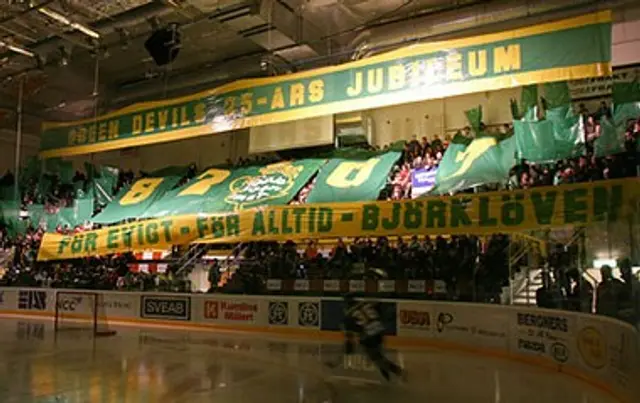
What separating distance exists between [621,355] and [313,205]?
8.64m

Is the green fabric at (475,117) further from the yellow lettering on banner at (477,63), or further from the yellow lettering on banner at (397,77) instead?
the yellow lettering on banner at (477,63)

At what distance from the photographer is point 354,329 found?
952cm

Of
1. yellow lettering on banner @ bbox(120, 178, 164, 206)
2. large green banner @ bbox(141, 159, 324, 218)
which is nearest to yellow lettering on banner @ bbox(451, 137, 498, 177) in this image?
large green banner @ bbox(141, 159, 324, 218)

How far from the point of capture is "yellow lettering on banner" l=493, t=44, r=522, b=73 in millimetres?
9955

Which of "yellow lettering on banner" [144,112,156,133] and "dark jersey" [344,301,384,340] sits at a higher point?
"yellow lettering on banner" [144,112,156,133]

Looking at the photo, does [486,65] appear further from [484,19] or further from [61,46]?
[61,46]

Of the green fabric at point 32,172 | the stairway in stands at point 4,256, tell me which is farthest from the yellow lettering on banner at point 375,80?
the green fabric at point 32,172

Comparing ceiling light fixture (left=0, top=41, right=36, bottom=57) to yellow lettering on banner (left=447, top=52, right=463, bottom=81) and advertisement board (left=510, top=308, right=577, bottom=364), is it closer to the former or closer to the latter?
yellow lettering on banner (left=447, top=52, right=463, bottom=81)

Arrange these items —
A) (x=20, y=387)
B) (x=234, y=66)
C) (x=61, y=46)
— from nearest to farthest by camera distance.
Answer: (x=20, y=387)
(x=61, y=46)
(x=234, y=66)

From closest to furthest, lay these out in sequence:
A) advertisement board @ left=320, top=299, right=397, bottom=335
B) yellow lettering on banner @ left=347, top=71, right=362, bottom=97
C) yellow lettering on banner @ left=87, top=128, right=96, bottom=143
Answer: yellow lettering on banner @ left=347, top=71, right=362, bottom=97, advertisement board @ left=320, top=299, right=397, bottom=335, yellow lettering on banner @ left=87, top=128, right=96, bottom=143

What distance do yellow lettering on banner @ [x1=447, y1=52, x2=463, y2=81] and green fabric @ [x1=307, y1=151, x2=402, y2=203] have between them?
244 inches

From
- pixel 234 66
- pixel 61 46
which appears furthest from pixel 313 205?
pixel 61 46

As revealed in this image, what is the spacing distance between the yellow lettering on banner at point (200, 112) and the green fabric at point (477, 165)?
5.86 meters

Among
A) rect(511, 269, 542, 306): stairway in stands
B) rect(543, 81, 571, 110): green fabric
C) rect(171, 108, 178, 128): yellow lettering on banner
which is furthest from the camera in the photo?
rect(543, 81, 571, 110): green fabric
